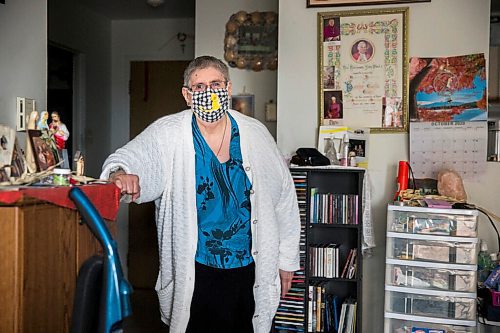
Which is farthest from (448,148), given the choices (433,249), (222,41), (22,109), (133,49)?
(133,49)

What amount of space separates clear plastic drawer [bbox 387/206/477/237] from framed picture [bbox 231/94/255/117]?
5.35 feet

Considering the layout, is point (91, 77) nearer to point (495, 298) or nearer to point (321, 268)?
point (321, 268)

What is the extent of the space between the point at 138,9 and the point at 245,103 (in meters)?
1.55

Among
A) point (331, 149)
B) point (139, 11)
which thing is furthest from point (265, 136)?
point (139, 11)

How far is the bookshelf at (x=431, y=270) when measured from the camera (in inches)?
99.3

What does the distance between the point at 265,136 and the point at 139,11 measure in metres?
3.25

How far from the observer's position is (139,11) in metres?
4.93

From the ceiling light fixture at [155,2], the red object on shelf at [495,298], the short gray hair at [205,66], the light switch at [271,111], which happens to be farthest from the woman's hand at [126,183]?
the ceiling light fixture at [155,2]

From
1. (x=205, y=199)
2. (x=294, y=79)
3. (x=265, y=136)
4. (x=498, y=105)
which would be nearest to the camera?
(x=205, y=199)

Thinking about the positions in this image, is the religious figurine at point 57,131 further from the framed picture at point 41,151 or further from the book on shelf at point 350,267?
the book on shelf at point 350,267

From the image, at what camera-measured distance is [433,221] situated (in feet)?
8.46

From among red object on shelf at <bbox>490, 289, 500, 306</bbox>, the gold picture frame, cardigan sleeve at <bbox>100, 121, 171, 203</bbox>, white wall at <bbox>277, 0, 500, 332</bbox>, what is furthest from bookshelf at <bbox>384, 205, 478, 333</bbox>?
cardigan sleeve at <bbox>100, 121, 171, 203</bbox>

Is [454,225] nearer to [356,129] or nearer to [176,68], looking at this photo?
[356,129]

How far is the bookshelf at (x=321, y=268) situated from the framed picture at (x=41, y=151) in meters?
1.61
